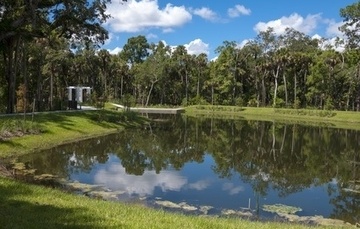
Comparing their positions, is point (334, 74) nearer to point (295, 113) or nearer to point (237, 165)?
point (295, 113)

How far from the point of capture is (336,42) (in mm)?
62500

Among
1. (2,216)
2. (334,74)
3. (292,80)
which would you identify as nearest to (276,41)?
(292,80)

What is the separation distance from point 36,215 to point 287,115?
72128 mm

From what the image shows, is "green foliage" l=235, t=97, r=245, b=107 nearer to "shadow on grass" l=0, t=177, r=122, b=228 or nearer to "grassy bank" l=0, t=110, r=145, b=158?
"grassy bank" l=0, t=110, r=145, b=158

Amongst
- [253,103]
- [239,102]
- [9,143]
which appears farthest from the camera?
[253,103]

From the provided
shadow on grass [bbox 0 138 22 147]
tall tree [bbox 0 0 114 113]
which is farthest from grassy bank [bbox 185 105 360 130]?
shadow on grass [bbox 0 138 22 147]

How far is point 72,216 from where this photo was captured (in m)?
9.34

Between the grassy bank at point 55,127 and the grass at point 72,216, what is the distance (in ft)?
40.7

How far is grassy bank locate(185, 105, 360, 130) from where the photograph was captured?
67000 mm

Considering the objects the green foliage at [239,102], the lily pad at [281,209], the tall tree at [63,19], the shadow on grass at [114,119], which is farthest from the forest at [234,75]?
the lily pad at [281,209]

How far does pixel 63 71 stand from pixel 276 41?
158 ft

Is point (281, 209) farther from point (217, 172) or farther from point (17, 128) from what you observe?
point (17, 128)

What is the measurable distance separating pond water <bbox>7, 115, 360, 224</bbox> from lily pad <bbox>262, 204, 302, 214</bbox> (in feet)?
0.38

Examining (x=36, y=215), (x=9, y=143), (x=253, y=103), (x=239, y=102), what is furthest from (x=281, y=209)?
(x=253, y=103)
